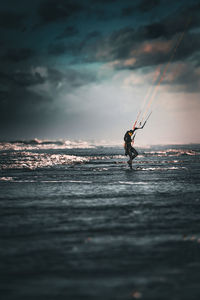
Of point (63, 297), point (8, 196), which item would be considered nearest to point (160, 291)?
point (63, 297)

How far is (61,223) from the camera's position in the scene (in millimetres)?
5766

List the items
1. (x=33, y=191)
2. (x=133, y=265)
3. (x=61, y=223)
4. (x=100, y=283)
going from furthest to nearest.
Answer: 1. (x=33, y=191)
2. (x=61, y=223)
3. (x=133, y=265)
4. (x=100, y=283)

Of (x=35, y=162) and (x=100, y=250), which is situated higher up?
(x=35, y=162)

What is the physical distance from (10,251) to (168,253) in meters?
2.38

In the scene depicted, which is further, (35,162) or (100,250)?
(35,162)

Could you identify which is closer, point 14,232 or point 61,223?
point 14,232

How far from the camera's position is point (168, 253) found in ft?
13.4

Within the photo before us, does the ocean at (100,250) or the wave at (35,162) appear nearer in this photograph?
the ocean at (100,250)

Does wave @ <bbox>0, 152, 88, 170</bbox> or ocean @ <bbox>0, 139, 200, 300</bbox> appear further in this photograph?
wave @ <bbox>0, 152, 88, 170</bbox>

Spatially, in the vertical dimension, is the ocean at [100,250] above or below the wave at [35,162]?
below

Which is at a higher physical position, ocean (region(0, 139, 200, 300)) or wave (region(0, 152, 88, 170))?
wave (region(0, 152, 88, 170))

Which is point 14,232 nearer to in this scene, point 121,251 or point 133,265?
point 121,251

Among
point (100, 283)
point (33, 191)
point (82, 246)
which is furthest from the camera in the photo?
point (33, 191)

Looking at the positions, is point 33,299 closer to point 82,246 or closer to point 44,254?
point 44,254
